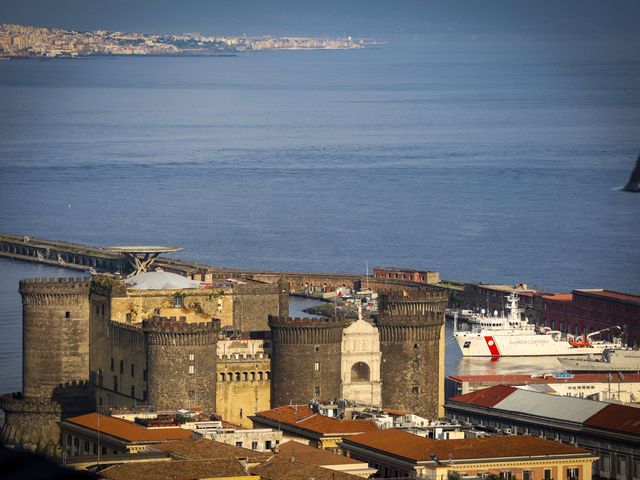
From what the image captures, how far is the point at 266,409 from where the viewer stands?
52.0m

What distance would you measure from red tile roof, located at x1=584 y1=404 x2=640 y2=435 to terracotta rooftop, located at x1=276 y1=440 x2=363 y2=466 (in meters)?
7.79

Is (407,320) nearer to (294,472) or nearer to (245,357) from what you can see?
(245,357)

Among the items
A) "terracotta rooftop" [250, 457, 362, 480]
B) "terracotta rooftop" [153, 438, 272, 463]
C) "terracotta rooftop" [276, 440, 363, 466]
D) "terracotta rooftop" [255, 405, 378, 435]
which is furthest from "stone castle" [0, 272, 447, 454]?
"terracotta rooftop" [250, 457, 362, 480]

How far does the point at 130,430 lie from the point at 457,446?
23.0 ft

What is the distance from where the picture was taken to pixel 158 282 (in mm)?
55938

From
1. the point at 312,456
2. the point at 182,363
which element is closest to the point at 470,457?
the point at 312,456

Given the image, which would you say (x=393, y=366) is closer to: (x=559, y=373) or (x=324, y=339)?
(x=324, y=339)

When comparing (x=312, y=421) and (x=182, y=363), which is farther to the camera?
(x=182, y=363)

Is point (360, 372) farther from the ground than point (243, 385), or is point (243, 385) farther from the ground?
point (360, 372)

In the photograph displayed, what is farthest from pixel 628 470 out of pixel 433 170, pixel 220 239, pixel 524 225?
pixel 433 170

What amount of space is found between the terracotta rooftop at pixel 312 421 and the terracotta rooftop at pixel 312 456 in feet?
7.98

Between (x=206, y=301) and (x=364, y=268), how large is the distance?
47.3 meters

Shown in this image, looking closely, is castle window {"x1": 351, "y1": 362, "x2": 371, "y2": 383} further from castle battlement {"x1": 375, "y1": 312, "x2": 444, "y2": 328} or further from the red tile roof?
the red tile roof

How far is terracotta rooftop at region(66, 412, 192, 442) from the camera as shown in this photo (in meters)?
44.6
